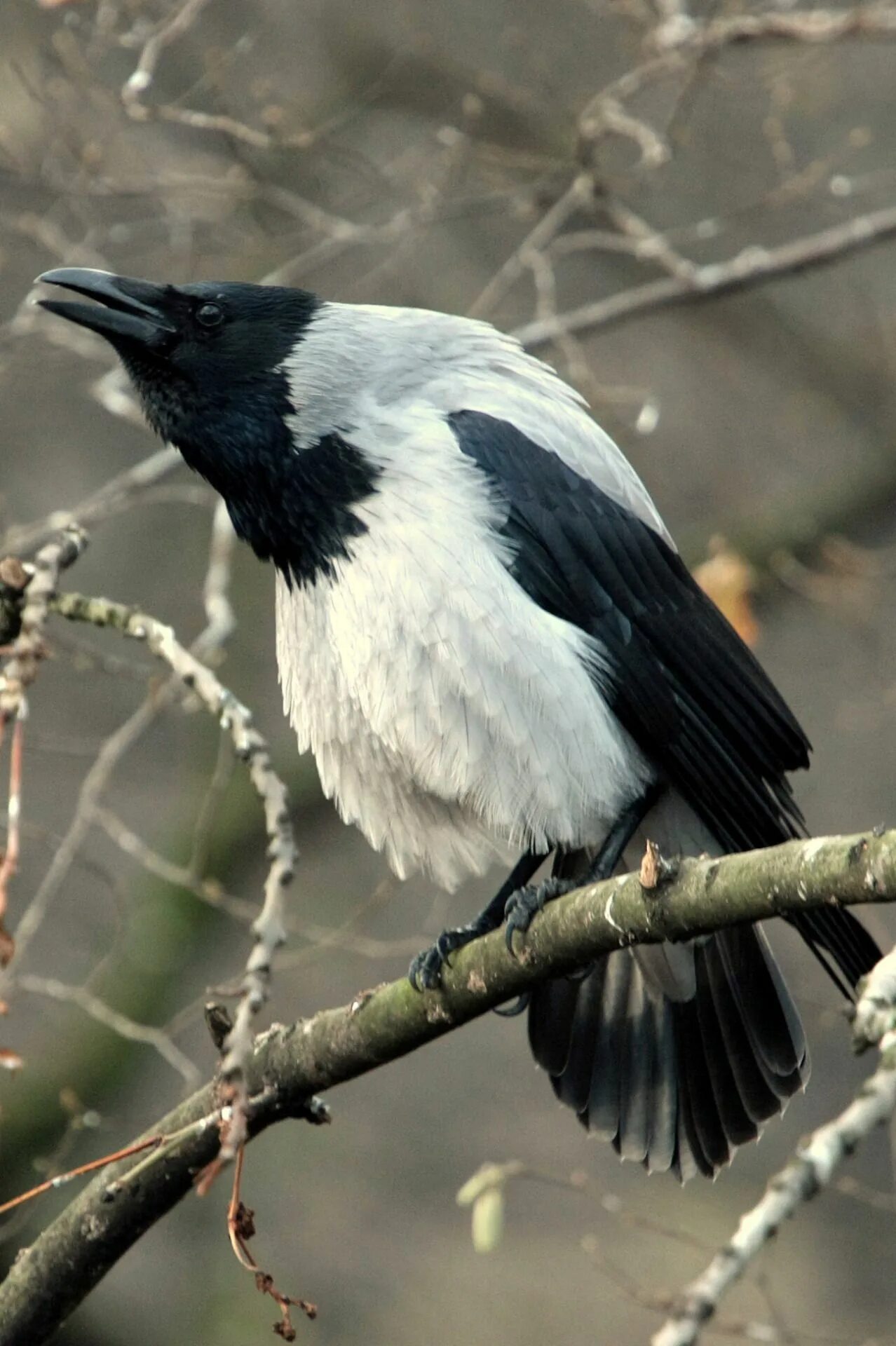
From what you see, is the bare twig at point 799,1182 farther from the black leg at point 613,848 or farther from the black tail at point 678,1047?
the black tail at point 678,1047

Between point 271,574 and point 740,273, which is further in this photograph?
point 271,574

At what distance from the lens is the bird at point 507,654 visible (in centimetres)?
402

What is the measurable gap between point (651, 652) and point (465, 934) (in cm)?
81

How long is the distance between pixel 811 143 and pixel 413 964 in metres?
6.18

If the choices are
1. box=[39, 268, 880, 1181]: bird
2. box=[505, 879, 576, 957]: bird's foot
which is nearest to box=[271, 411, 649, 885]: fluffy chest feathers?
box=[39, 268, 880, 1181]: bird

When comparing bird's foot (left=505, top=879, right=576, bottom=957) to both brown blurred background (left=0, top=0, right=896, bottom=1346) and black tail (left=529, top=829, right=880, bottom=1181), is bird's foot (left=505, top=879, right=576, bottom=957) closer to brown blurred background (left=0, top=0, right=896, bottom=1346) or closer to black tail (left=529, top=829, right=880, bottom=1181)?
black tail (left=529, top=829, right=880, bottom=1181)

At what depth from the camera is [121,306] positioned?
4512 mm

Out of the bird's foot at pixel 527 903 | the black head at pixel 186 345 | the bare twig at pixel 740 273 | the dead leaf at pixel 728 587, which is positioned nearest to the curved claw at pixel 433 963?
the bird's foot at pixel 527 903

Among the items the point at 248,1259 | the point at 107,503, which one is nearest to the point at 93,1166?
the point at 248,1259

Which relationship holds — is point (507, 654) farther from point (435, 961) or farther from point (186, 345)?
point (186, 345)

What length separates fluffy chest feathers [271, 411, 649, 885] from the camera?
397cm

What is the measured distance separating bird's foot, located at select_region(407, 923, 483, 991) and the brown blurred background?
2.41 meters

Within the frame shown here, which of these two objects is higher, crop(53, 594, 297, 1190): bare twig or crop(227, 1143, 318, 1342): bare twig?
crop(53, 594, 297, 1190): bare twig

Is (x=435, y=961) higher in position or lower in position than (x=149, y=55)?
lower
